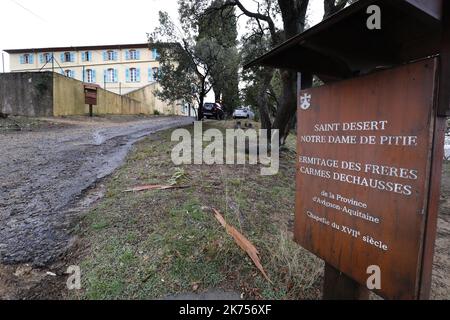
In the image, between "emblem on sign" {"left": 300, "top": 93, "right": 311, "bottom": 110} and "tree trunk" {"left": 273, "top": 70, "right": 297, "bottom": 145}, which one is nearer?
"emblem on sign" {"left": 300, "top": 93, "right": 311, "bottom": 110}

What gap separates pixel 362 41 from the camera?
73.9 inches

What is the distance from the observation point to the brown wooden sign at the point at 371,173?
1.42 meters

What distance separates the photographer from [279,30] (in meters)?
10.2

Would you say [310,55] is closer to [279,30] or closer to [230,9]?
[279,30]

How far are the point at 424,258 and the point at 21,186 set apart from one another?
18.3ft

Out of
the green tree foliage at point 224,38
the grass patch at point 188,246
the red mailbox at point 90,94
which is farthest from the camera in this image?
the red mailbox at point 90,94

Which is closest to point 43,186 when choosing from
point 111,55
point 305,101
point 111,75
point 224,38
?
point 305,101

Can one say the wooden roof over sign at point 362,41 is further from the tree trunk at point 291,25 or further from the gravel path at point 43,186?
the tree trunk at point 291,25

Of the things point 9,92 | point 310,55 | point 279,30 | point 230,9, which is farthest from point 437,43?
point 9,92

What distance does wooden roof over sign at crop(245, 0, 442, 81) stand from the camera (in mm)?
1396

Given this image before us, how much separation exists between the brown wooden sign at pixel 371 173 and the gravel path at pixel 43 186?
2.65m

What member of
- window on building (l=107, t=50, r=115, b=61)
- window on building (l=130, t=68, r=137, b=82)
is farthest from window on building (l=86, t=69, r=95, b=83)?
window on building (l=130, t=68, r=137, b=82)

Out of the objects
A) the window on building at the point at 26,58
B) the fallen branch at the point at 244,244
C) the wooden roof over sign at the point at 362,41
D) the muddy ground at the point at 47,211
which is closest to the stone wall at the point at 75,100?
the muddy ground at the point at 47,211

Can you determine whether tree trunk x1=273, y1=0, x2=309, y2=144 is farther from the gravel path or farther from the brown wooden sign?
the brown wooden sign
